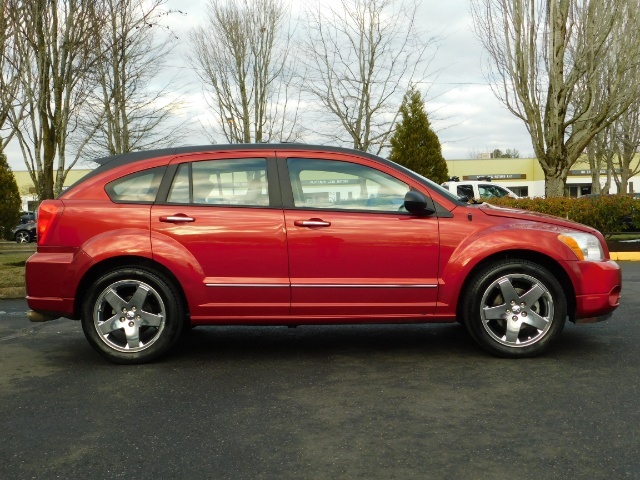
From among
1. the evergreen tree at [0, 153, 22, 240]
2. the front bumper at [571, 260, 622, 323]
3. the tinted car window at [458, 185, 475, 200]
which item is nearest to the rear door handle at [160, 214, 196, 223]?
the front bumper at [571, 260, 622, 323]

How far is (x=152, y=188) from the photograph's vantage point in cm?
551

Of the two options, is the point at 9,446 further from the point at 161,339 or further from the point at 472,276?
the point at 472,276

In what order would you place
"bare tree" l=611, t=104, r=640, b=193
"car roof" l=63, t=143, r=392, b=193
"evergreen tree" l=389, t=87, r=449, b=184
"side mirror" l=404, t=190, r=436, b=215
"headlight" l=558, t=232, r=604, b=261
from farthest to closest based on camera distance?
1. "bare tree" l=611, t=104, r=640, b=193
2. "evergreen tree" l=389, t=87, r=449, b=184
3. "car roof" l=63, t=143, r=392, b=193
4. "headlight" l=558, t=232, r=604, b=261
5. "side mirror" l=404, t=190, r=436, b=215

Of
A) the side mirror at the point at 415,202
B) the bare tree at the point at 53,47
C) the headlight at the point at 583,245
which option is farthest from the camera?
the bare tree at the point at 53,47

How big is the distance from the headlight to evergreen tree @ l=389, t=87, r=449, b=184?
26180 mm

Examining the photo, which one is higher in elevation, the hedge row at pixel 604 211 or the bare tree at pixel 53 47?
the bare tree at pixel 53 47

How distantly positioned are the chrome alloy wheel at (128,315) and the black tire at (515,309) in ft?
7.66

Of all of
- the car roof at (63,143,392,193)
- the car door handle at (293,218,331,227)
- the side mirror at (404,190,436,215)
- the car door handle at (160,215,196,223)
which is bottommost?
the car door handle at (293,218,331,227)

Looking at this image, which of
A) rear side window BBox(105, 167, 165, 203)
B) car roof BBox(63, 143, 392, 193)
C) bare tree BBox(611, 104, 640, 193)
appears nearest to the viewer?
rear side window BBox(105, 167, 165, 203)

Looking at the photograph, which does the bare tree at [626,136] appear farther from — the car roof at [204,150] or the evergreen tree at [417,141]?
the car roof at [204,150]

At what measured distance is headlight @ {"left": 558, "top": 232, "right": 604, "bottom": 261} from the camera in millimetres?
5363

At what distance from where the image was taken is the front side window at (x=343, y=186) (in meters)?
5.45

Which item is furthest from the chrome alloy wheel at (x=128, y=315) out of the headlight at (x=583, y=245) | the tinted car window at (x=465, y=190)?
the tinted car window at (x=465, y=190)

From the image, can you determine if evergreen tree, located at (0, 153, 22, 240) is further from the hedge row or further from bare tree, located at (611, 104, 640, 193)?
bare tree, located at (611, 104, 640, 193)
